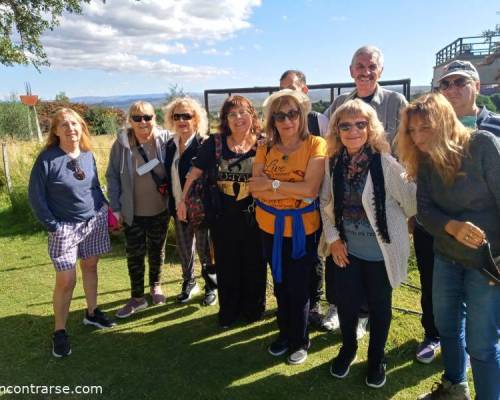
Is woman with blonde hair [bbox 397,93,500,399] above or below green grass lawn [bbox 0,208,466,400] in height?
above

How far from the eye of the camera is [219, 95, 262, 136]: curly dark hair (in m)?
3.27

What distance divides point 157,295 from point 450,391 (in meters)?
2.90

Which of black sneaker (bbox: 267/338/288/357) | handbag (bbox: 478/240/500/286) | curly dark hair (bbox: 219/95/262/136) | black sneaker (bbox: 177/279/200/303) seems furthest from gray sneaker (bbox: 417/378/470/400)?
black sneaker (bbox: 177/279/200/303)

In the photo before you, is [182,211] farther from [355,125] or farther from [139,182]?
[355,125]

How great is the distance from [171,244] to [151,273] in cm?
179

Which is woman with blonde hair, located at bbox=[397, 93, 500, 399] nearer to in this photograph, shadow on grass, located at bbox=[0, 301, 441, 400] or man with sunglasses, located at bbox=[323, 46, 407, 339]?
shadow on grass, located at bbox=[0, 301, 441, 400]

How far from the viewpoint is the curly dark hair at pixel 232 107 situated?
3273mm

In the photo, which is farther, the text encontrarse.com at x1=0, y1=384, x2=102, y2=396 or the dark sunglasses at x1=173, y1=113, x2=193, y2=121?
the dark sunglasses at x1=173, y1=113, x2=193, y2=121

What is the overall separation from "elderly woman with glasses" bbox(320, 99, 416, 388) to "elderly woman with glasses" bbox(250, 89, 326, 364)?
13 centimetres

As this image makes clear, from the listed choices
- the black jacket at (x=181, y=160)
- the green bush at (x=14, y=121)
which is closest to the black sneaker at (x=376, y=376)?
the black jacket at (x=181, y=160)

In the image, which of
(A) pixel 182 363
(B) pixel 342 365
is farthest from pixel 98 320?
(B) pixel 342 365

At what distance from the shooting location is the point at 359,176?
2.59 metres

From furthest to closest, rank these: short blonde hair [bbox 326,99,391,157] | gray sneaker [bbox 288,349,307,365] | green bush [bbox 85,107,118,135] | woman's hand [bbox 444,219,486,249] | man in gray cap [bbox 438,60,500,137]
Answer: green bush [bbox 85,107,118,135], gray sneaker [bbox 288,349,307,365], man in gray cap [bbox 438,60,500,137], short blonde hair [bbox 326,99,391,157], woman's hand [bbox 444,219,486,249]

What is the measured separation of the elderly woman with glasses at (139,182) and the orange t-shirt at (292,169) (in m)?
1.32
